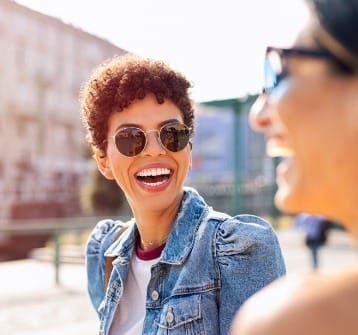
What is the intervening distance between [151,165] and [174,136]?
0.10m

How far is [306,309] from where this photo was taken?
25.8 inches

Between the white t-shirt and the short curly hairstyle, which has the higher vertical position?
the short curly hairstyle

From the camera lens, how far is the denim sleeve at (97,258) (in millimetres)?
2010

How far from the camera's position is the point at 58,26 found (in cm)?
2914

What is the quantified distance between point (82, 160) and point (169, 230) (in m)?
26.2

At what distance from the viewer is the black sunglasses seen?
75 cm

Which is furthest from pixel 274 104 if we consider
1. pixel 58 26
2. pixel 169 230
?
pixel 58 26

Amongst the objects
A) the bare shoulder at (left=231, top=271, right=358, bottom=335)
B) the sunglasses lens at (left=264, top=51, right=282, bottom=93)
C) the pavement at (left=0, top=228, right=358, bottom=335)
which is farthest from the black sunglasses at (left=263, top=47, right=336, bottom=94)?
the pavement at (left=0, top=228, right=358, bottom=335)

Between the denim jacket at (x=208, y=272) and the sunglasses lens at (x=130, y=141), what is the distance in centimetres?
24

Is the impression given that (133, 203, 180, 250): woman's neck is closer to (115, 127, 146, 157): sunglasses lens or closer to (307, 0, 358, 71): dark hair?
(115, 127, 146, 157): sunglasses lens

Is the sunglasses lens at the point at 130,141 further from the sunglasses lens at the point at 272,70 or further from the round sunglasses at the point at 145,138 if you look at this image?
the sunglasses lens at the point at 272,70

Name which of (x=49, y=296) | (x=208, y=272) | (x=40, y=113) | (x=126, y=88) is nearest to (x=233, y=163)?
(x=49, y=296)

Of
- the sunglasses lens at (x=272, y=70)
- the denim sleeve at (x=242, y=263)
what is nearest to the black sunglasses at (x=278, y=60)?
the sunglasses lens at (x=272, y=70)

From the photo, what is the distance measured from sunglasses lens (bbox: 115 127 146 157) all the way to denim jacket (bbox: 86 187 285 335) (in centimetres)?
24
